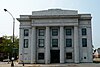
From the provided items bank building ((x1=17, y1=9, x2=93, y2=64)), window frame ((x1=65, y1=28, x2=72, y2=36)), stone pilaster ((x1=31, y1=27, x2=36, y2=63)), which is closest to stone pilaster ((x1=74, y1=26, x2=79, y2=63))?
bank building ((x1=17, y1=9, x2=93, y2=64))

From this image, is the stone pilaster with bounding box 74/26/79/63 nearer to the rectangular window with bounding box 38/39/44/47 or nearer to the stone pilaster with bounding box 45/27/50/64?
the stone pilaster with bounding box 45/27/50/64

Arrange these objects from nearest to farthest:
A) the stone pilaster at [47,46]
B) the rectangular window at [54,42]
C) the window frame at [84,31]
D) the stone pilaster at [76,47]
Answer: the stone pilaster at [76,47]
the stone pilaster at [47,46]
the window frame at [84,31]
the rectangular window at [54,42]

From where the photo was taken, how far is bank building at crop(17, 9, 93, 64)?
65688 millimetres

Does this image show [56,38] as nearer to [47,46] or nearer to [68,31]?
[47,46]

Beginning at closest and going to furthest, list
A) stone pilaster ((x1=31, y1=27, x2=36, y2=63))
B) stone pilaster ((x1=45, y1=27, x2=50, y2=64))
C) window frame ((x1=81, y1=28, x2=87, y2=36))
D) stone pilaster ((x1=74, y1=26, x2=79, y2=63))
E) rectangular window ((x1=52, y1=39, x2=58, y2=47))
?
stone pilaster ((x1=74, y1=26, x2=79, y2=63))
stone pilaster ((x1=45, y1=27, x2=50, y2=64))
stone pilaster ((x1=31, y1=27, x2=36, y2=63))
window frame ((x1=81, y1=28, x2=87, y2=36))
rectangular window ((x1=52, y1=39, x2=58, y2=47))

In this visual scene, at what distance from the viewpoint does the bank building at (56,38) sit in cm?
6569

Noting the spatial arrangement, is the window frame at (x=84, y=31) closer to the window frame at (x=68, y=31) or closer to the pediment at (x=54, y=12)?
the window frame at (x=68, y=31)

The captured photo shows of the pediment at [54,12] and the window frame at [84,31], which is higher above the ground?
the pediment at [54,12]

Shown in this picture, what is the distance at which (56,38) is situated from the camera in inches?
2653

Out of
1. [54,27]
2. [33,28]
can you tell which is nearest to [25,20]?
[33,28]

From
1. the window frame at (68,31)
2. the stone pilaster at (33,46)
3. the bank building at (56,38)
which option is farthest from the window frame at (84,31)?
the stone pilaster at (33,46)

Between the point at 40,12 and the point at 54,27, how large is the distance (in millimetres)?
6342

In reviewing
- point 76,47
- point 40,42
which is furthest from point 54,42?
point 76,47

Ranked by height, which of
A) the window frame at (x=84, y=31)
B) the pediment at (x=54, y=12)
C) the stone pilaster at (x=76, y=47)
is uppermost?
the pediment at (x=54, y=12)
